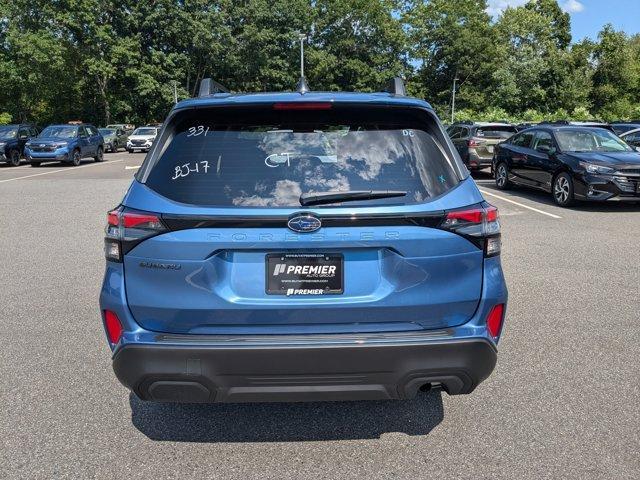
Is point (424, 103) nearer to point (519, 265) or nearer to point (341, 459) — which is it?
point (341, 459)

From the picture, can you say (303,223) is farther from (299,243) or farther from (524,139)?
(524,139)

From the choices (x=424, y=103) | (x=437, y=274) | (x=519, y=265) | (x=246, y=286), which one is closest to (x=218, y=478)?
(x=246, y=286)

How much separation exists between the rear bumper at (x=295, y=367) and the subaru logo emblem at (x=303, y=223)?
0.49m

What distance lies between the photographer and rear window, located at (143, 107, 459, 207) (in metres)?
2.77

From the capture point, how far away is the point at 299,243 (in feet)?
8.78

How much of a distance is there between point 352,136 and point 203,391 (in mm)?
1393

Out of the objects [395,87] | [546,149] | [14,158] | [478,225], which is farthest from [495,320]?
[14,158]

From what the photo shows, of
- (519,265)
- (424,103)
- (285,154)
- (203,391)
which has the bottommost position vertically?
(519,265)

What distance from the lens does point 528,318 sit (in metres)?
5.21

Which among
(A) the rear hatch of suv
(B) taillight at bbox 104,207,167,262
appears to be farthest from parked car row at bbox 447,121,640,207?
(B) taillight at bbox 104,207,167,262

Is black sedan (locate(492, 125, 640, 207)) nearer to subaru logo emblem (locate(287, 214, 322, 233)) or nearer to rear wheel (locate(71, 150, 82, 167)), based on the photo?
subaru logo emblem (locate(287, 214, 322, 233))

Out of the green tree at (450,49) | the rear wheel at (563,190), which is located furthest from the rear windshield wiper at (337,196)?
the green tree at (450,49)

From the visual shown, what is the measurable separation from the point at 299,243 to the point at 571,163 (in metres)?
10.6

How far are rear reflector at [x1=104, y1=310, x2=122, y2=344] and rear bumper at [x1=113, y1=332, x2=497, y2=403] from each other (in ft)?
0.26
